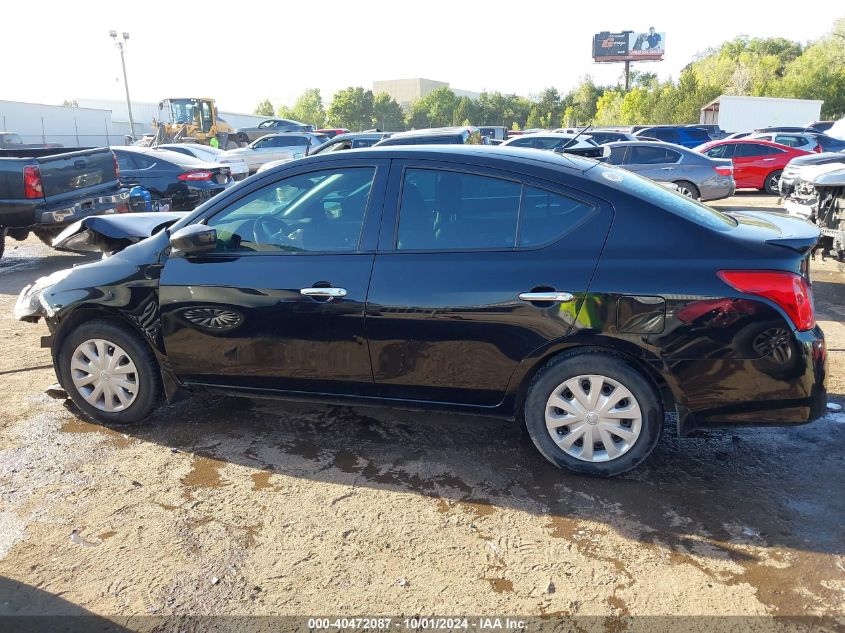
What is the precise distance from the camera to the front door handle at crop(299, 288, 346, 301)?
12.1 ft

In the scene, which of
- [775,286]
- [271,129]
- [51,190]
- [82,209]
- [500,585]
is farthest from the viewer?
[271,129]

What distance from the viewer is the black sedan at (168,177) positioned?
1208 cm

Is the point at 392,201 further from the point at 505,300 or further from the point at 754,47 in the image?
the point at 754,47

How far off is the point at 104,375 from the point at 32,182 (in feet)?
19.9

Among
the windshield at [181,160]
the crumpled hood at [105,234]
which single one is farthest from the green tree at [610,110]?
the crumpled hood at [105,234]

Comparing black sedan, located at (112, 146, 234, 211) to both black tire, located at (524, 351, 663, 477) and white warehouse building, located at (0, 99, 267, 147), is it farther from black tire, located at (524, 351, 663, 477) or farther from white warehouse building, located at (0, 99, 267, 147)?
white warehouse building, located at (0, 99, 267, 147)

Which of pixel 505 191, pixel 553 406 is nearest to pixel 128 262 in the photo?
pixel 505 191

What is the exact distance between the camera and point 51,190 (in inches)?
363

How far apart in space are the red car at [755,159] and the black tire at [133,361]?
51.8 feet

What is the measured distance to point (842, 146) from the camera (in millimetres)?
19562

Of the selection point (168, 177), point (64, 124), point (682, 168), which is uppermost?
point (64, 124)

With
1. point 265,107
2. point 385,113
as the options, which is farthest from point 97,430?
point 265,107

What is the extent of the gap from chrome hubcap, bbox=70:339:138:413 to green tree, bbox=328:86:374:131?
276ft

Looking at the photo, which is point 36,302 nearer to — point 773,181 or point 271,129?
point 773,181
